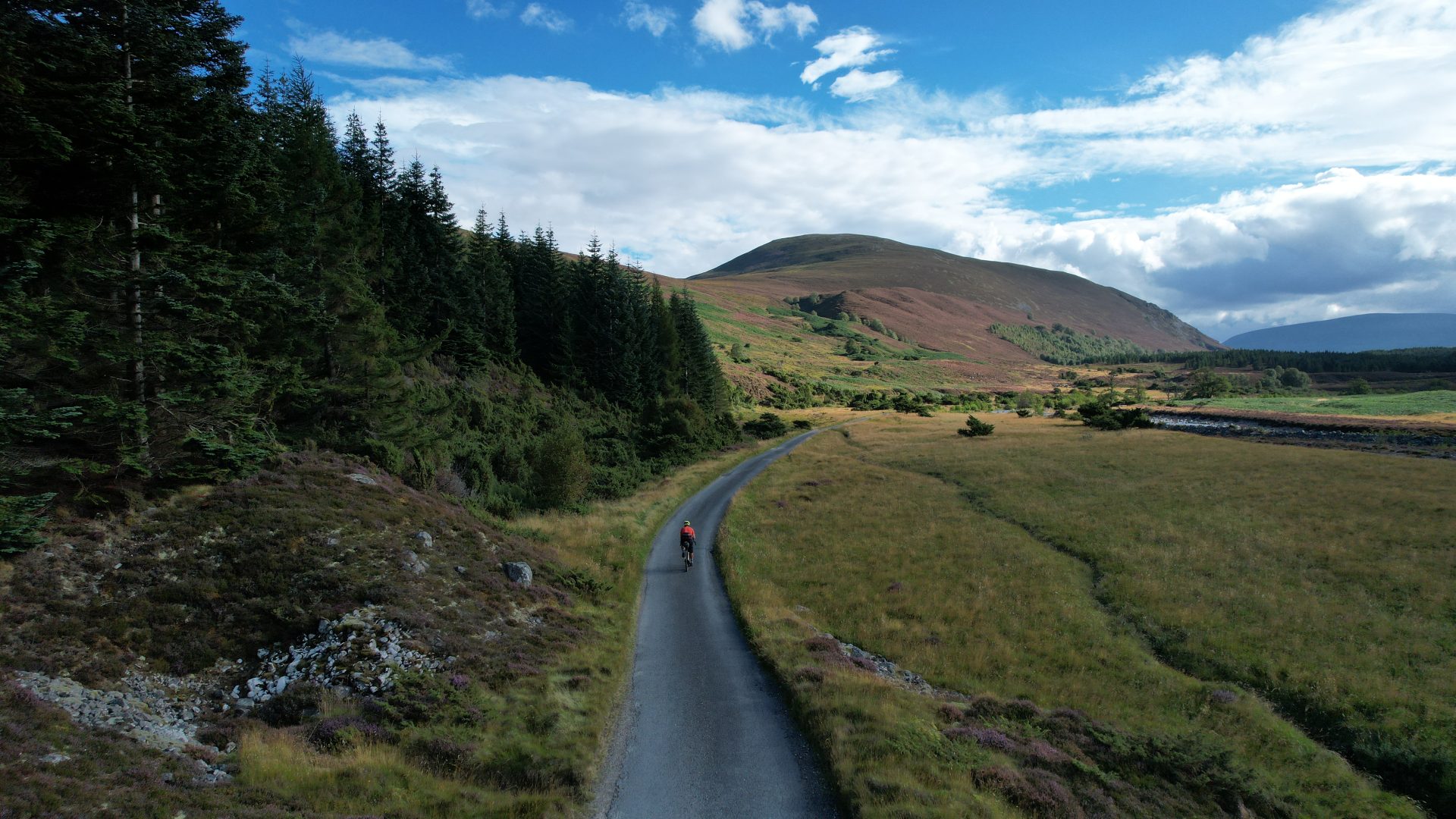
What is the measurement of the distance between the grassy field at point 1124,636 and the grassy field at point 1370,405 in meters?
62.1

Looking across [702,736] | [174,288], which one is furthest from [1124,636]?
[174,288]

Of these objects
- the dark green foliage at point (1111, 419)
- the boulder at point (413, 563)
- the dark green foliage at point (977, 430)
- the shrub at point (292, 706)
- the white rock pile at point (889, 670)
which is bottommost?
the white rock pile at point (889, 670)

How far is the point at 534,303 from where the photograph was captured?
203 feet

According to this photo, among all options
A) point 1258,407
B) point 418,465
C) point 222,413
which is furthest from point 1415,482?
point 1258,407

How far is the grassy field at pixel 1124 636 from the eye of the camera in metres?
12.1

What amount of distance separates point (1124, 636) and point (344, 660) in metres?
24.0

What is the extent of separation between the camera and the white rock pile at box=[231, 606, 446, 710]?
12.3 metres

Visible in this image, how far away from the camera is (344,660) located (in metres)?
13.2

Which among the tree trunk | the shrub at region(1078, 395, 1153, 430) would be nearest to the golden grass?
the tree trunk

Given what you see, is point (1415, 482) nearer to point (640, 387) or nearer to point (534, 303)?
point (640, 387)

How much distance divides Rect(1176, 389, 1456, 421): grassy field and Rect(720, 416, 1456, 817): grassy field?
62.1 metres

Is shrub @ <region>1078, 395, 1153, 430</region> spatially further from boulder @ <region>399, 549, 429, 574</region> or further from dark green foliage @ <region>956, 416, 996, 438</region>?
boulder @ <region>399, 549, 429, 574</region>

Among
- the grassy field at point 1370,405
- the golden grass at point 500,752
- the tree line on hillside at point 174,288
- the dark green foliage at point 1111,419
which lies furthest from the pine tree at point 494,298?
the grassy field at point 1370,405

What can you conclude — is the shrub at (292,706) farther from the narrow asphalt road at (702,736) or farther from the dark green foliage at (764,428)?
the dark green foliage at (764,428)
